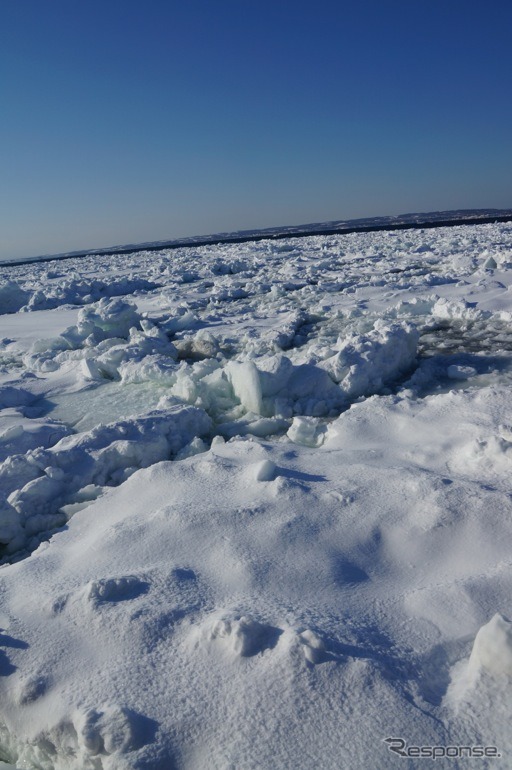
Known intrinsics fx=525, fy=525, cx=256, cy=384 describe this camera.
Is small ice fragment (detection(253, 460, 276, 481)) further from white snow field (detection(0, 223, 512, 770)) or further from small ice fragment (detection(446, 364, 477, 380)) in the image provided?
small ice fragment (detection(446, 364, 477, 380))

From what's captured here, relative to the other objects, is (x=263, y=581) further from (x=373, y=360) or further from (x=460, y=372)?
(x=460, y=372)

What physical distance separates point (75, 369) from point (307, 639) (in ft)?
16.8

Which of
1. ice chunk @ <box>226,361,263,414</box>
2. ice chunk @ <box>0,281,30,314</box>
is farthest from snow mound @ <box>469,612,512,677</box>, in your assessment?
ice chunk @ <box>0,281,30,314</box>

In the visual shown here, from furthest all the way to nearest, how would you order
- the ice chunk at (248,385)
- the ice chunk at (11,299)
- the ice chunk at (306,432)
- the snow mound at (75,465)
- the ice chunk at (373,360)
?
the ice chunk at (11,299)
the ice chunk at (373,360)
the ice chunk at (248,385)
the ice chunk at (306,432)
the snow mound at (75,465)

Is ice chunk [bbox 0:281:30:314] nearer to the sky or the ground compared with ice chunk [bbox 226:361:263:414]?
nearer to the sky

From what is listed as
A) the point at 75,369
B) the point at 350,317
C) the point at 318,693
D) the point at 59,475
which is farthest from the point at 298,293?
the point at 318,693

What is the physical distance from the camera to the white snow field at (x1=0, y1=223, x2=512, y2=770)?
144 centimetres

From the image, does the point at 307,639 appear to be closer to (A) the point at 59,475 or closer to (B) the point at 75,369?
(A) the point at 59,475

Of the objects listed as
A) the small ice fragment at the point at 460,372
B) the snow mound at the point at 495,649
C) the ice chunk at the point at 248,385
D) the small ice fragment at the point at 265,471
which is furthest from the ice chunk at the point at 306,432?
the snow mound at the point at 495,649

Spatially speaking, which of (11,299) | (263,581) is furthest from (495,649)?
(11,299)

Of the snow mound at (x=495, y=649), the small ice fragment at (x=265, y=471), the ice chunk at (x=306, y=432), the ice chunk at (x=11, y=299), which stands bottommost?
the ice chunk at (x=306, y=432)

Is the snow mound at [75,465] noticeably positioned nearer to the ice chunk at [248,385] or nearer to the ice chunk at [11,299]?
the ice chunk at [248,385]

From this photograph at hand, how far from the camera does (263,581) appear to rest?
2.00 meters

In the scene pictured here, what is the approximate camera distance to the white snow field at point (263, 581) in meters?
1.44
